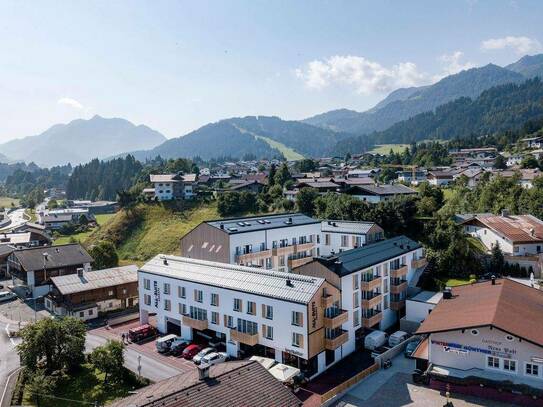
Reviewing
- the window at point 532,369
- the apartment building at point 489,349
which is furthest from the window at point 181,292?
the window at point 532,369

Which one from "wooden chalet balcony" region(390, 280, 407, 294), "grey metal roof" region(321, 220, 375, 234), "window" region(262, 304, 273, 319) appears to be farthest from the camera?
"grey metal roof" region(321, 220, 375, 234)

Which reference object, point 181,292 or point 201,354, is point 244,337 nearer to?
point 201,354

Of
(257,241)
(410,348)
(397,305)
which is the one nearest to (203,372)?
(410,348)

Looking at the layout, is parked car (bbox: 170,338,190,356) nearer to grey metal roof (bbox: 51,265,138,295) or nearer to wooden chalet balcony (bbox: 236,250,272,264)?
wooden chalet balcony (bbox: 236,250,272,264)

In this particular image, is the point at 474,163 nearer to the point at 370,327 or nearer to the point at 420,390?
the point at 370,327

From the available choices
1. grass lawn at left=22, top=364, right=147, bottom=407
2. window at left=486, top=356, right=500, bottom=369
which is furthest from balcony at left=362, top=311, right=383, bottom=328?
grass lawn at left=22, top=364, right=147, bottom=407

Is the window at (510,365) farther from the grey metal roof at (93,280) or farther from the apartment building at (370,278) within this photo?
the grey metal roof at (93,280)
